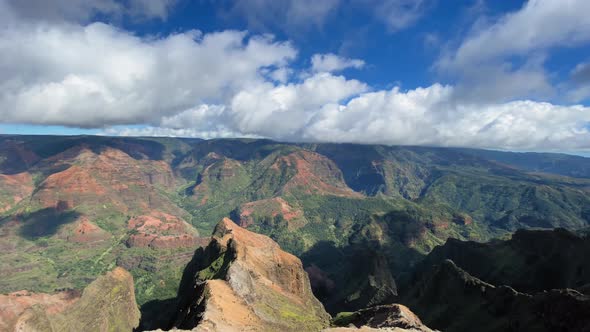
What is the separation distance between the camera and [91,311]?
14938 cm

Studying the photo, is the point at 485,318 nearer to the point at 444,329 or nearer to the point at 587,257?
the point at 444,329

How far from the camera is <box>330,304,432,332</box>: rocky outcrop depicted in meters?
82.5

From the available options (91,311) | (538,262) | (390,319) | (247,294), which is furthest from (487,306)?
(91,311)

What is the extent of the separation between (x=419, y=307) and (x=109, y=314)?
458 ft

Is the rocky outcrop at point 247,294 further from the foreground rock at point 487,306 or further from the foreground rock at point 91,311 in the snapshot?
the foreground rock at point 487,306

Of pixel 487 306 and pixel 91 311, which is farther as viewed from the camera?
pixel 91 311

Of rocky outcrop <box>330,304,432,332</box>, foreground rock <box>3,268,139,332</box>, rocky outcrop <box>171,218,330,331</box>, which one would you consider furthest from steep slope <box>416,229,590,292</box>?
foreground rock <box>3,268,139,332</box>

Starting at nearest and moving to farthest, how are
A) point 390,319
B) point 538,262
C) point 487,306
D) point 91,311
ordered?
point 390,319, point 487,306, point 538,262, point 91,311

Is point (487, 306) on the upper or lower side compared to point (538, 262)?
lower

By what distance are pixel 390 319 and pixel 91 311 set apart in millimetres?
135816

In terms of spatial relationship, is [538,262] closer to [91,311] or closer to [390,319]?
[390,319]

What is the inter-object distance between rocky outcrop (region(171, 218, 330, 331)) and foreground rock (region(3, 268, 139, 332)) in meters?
29.4

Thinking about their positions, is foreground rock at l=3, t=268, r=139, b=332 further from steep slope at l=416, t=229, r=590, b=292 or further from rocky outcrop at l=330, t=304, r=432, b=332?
steep slope at l=416, t=229, r=590, b=292

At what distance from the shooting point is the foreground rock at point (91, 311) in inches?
4953
